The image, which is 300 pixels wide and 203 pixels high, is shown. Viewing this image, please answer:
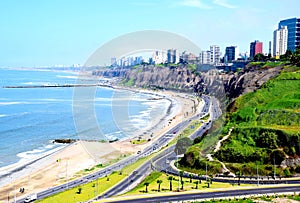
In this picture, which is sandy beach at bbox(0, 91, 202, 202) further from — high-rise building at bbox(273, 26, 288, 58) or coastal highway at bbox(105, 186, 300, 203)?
high-rise building at bbox(273, 26, 288, 58)

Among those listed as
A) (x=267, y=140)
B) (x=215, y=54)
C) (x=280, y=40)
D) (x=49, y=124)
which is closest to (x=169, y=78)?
(x=215, y=54)

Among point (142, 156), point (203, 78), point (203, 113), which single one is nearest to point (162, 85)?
point (203, 78)

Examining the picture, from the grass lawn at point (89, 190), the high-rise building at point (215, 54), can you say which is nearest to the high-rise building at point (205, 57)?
the high-rise building at point (215, 54)

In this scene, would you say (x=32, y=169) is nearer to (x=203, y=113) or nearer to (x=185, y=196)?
(x=185, y=196)

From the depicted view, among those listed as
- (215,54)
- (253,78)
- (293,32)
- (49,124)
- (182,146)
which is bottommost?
(49,124)

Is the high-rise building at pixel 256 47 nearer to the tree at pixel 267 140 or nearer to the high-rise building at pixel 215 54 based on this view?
the high-rise building at pixel 215 54

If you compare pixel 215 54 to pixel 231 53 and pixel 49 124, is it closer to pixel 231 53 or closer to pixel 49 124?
pixel 231 53
